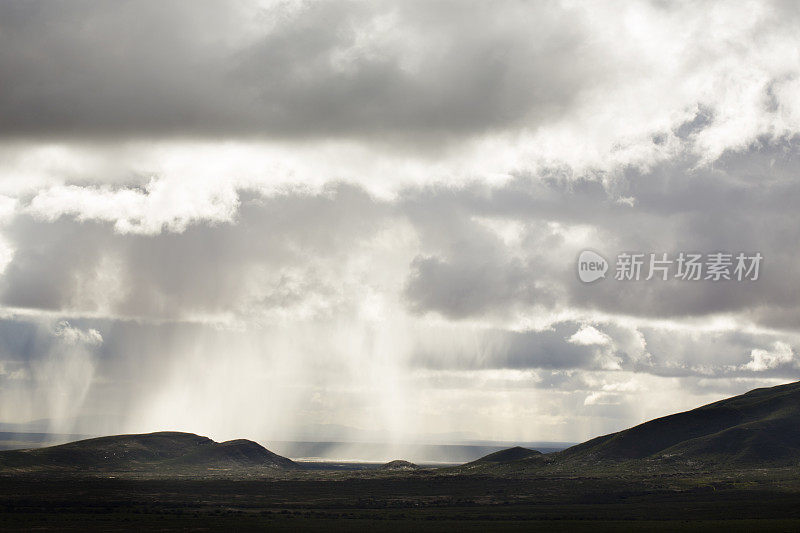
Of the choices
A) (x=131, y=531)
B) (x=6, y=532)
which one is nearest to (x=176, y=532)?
(x=131, y=531)

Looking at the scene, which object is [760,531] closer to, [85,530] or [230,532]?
[230,532]

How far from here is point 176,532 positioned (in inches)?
7864

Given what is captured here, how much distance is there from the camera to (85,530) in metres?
200

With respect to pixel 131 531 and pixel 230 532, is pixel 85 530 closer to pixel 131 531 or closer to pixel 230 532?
pixel 131 531

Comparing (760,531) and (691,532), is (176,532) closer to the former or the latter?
(691,532)

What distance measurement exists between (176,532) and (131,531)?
37.0ft

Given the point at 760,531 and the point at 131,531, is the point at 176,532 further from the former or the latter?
the point at 760,531

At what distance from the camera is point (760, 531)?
640 ft

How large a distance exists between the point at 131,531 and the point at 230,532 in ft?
81.5

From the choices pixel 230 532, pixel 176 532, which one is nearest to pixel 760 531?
pixel 230 532

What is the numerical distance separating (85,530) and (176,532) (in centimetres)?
2280

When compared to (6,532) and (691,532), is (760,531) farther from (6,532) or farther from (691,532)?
(6,532)

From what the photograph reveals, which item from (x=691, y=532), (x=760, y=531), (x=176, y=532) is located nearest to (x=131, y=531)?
(x=176, y=532)

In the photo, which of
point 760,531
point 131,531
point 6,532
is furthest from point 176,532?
point 760,531
